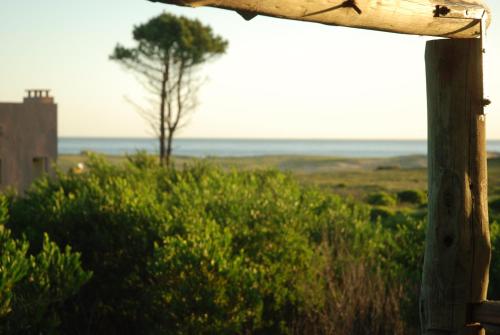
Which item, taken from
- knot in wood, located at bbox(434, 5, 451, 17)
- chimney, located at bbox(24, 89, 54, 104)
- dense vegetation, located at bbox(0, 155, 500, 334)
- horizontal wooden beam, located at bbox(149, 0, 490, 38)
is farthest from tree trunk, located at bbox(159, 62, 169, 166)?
knot in wood, located at bbox(434, 5, 451, 17)

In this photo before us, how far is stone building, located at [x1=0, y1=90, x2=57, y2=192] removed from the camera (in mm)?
27625

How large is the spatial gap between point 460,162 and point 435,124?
0.26m

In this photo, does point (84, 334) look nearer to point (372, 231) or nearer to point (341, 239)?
point (341, 239)

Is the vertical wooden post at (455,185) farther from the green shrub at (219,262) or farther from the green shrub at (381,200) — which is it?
the green shrub at (381,200)

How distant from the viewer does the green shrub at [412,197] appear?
23906mm

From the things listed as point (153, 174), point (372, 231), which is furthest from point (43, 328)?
point (153, 174)

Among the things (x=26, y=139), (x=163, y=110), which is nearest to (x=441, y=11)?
(x=26, y=139)

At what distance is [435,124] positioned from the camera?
441cm

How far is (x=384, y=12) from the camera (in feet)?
12.9

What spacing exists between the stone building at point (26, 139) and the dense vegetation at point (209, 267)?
17.6 meters

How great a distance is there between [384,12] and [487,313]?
1777mm

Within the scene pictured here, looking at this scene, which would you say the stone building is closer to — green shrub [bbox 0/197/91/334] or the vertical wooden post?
green shrub [bbox 0/197/91/334]

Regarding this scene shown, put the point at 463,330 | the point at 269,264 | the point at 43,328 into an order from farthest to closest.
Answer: the point at 269,264
the point at 43,328
the point at 463,330

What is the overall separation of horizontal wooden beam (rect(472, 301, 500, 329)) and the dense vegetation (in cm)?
268
